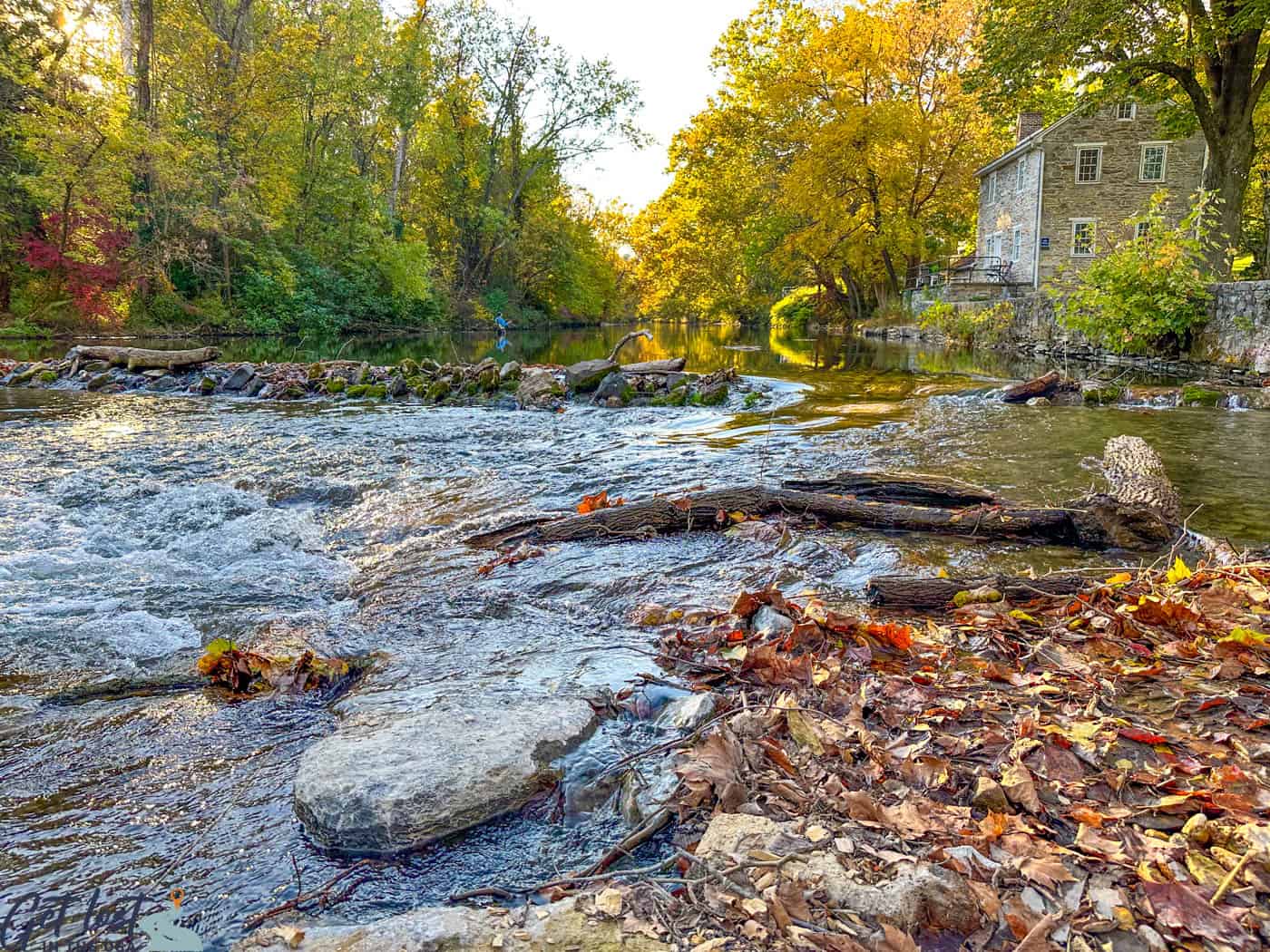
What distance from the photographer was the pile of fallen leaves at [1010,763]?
1.94 meters

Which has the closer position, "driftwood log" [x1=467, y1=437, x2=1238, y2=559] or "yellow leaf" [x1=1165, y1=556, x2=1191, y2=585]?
"yellow leaf" [x1=1165, y1=556, x2=1191, y2=585]

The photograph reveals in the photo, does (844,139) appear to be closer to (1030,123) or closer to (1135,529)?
(1030,123)

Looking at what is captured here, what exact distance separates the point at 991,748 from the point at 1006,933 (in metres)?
0.89

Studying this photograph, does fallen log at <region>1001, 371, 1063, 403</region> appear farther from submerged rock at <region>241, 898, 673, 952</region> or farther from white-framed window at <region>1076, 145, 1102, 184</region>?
white-framed window at <region>1076, 145, 1102, 184</region>

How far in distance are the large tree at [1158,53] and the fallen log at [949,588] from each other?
2007 centimetres

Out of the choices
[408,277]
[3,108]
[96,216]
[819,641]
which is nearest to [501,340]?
[408,277]

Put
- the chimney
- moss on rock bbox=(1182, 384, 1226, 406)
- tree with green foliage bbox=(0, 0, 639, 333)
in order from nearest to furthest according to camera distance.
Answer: moss on rock bbox=(1182, 384, 1226, 406) → tree with green foliage bbox=(0, 0, 639, 333) → the chimney

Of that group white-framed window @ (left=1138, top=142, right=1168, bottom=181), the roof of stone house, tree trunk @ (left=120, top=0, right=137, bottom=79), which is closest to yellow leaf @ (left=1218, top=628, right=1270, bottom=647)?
the roof of stone house

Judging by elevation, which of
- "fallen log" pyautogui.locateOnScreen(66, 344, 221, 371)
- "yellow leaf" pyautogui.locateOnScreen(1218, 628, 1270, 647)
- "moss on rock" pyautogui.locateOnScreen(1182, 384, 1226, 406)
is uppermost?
"fallen log" pyautogui.locateOnScreen(66, 344, 221, 371)

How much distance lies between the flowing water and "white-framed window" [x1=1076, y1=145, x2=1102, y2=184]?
28.0m

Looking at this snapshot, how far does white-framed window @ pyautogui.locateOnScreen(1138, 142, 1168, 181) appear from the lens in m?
33.8

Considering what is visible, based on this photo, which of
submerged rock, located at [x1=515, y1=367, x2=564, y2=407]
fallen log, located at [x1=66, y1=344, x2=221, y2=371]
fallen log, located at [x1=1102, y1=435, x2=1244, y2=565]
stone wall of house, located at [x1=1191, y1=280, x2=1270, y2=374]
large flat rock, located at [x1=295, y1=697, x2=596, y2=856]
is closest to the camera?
large flat rock, located at [x1=295, y1=697, x2=596, y2=856]

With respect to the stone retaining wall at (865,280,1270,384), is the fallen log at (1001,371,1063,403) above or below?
below

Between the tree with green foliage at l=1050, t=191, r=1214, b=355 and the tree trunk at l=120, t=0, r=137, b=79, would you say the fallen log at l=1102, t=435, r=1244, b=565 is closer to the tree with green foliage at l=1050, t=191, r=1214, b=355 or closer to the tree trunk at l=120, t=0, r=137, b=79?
the tree with green foliage at l=1050, t=191, r=1214, b=355
